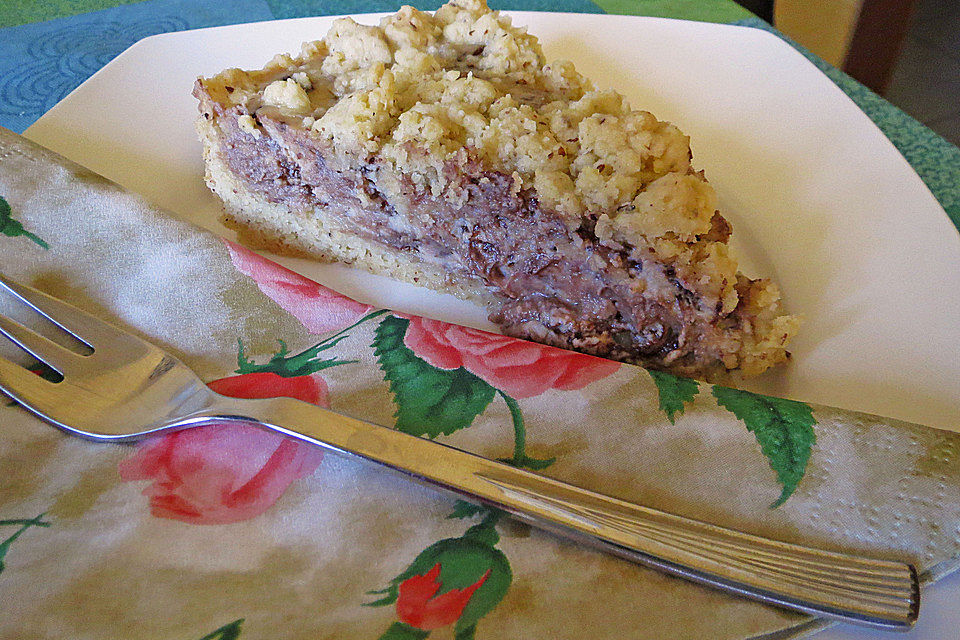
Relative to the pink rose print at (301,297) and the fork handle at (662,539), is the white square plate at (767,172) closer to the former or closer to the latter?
the fork handle at (662,539)

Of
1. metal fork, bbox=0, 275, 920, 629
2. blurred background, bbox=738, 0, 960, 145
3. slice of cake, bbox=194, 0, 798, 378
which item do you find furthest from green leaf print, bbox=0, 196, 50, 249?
blurred background, bbox=738, 0, 960, 145

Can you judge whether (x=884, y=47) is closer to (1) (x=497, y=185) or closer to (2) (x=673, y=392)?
(1) (x=497, y=185)

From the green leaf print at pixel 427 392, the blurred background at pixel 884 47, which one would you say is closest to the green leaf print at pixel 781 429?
the green leaf print at pixel 427 392

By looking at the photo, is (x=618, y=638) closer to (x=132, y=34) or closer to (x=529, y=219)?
(x=529, y=219)

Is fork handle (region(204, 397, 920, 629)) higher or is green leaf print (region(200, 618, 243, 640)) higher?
fork handle (region(204, 397, 920, 629))

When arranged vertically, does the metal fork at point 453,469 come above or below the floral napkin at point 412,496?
above

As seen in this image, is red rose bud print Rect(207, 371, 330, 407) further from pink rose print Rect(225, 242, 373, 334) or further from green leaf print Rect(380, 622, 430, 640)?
green leaf print Rect(380, 622, 430, 640)

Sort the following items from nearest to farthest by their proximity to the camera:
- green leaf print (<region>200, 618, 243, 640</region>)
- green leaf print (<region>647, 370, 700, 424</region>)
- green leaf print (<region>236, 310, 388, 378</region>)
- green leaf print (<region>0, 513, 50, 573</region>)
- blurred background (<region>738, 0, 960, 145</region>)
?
1. green leaf print (<region>200, 618, 243, 640</region>)
2. green leaf print (<region>0, 513, 50, 573</region>)
3. green leaf print (<region>647, 370, 700, 424</region>)
4. green leaf print (<region>236, 310, 388, 378</region>)
5. blurred background (<region>738, 0, 960, 145</region>)
